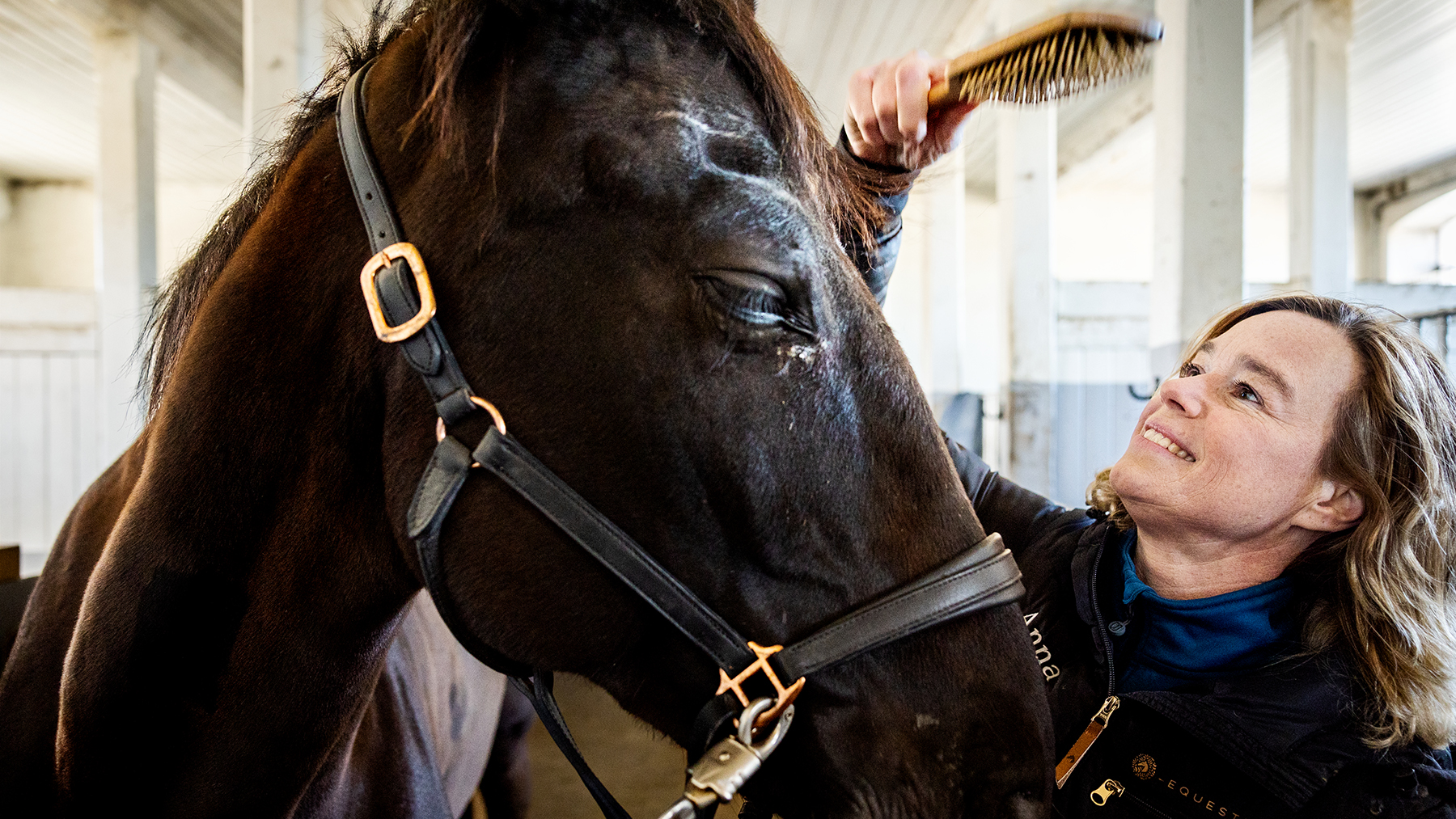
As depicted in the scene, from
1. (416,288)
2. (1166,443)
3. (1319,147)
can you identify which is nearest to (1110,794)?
(1166,443)

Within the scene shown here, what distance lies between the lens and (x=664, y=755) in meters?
4.31

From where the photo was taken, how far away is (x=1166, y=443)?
1380mm

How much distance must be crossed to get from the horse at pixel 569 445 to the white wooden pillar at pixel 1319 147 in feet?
14.4

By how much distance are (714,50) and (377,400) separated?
1.90ft

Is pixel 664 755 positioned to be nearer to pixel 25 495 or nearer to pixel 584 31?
pixel 584 31

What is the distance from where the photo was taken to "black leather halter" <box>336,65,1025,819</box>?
0.81 metres

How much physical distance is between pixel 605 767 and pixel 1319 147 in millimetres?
5207

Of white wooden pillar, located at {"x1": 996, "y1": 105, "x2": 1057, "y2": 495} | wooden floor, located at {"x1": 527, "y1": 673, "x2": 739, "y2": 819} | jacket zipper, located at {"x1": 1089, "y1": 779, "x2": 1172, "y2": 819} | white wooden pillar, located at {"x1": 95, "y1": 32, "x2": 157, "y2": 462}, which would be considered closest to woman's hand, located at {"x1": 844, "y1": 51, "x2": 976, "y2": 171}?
jacket zipper, located at {"x1": 1089, "y1": 779, "x2": 1172, "y2": 819}

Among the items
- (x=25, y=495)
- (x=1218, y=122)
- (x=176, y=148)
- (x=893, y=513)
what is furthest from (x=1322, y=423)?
(x=176, y=148)

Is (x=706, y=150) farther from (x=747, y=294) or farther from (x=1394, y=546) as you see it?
(x=1394, y=546)

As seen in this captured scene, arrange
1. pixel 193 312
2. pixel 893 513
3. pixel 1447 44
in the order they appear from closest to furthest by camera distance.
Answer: pixel 893 513
pixel 193 312
pixel 1447 44

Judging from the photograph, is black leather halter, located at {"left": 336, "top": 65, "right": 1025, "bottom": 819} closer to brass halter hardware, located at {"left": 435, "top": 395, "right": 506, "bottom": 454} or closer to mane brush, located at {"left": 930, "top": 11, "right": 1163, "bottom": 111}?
brass halter hardware, located at {"left": 435, "top": 395, "right": 506, "bottom": 454}

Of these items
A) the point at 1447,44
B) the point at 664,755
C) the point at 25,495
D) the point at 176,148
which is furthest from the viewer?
the point at 176,148

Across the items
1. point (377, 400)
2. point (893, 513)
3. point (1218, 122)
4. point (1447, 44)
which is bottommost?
point (893, 513)
